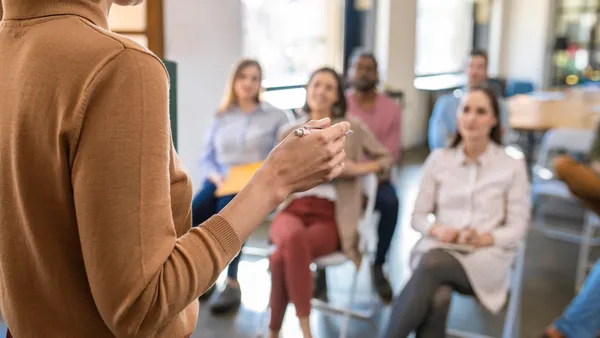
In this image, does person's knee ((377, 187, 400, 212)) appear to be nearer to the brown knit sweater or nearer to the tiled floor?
the tiled floor

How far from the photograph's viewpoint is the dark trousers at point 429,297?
8.18 ft

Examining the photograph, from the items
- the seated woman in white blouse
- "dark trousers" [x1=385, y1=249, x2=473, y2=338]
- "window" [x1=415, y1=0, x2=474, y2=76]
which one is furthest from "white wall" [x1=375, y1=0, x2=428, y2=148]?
"dark trousers" [x1=385, y1=249, x2=473, y2=338]

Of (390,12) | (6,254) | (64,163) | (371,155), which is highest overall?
(390,12)

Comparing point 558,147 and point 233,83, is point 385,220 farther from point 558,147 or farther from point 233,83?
point 558,147

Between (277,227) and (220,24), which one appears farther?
(220,24)

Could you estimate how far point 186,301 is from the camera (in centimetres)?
79

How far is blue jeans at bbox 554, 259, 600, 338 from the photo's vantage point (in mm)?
2777

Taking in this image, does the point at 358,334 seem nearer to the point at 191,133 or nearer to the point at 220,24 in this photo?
the point at 191,133

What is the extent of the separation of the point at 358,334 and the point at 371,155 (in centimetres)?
104

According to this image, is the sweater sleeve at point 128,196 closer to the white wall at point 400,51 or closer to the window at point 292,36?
the window at point 292,36

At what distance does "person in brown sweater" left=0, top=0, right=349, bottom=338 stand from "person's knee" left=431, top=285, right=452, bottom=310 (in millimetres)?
1845

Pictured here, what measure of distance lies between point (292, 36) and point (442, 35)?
3566mm

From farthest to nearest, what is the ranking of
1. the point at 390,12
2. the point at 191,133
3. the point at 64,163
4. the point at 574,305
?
the point at 390,12
the point at 191,133
the point at 574,305
the point at 64,163

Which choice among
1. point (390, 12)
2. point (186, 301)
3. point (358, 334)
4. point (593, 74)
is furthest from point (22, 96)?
point (593, 74)
